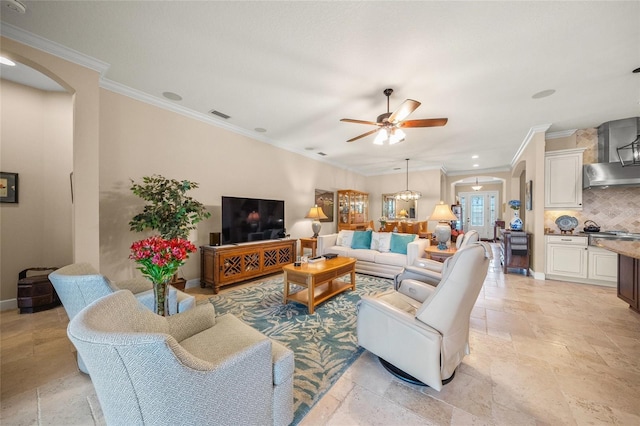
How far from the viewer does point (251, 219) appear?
14.0 ft

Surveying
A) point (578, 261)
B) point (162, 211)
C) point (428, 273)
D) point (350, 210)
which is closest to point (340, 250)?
point (428, 273)

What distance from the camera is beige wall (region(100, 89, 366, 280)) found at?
117 inches

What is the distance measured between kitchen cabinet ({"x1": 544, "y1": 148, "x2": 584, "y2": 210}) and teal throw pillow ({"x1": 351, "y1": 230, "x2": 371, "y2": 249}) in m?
3.39

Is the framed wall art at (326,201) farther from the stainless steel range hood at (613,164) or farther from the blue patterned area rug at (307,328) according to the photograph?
the stainless steel range hood at (613,164)

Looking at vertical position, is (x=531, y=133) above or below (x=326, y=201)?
above

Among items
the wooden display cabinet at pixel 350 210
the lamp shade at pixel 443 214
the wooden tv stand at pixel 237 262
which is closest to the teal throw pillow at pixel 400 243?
the lamp shade at pixel 443 214

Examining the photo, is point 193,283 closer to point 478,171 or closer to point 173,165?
point 173,165

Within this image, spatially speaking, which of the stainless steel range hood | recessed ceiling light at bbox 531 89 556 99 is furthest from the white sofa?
the stainless steel range hood

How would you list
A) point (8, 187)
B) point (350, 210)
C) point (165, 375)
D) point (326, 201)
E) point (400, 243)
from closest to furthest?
point (165, 375) < point (8, 187) < point (400, 243) < point (326, 201) < point (350, 210)

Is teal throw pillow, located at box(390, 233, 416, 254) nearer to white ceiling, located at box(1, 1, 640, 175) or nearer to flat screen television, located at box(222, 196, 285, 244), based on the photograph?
white ceiling, located at box(1, 1, 640, 175)

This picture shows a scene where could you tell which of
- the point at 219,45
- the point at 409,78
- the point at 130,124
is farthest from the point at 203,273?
the point at 409,78

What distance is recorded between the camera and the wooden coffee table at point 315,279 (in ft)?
9.36

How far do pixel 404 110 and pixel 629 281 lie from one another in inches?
138

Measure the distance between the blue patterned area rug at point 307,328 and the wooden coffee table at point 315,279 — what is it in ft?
0.33
